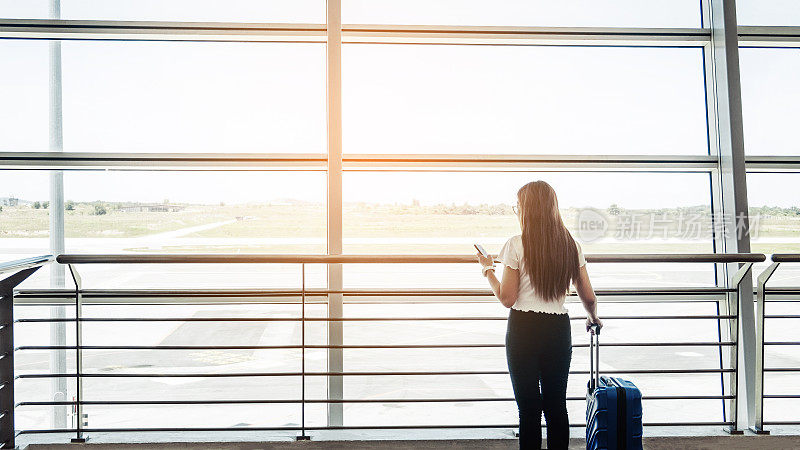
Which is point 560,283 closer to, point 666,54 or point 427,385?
point 666,54

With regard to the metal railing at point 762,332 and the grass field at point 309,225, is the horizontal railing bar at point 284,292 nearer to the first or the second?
the metal railing at point 762,332

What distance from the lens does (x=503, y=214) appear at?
3.80 meters

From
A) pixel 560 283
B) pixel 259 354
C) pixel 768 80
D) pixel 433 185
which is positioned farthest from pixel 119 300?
pixel 768 80

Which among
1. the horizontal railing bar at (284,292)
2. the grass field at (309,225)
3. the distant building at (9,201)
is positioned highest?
the distant building at (9,201)

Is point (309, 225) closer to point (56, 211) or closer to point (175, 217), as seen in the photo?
point (175, 217)

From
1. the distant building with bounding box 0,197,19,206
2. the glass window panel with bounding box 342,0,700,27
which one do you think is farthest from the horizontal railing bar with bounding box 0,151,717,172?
the glass window panel with bounding box 342,0,700,27

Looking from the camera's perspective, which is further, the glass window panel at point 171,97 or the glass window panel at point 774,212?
the glass window panel at point 774,212

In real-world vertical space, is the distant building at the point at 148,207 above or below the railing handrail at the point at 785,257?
above

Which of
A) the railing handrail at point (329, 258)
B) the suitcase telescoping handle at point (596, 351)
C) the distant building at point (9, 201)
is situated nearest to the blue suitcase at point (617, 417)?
the suitcase telescoping handle at point (596, 351)

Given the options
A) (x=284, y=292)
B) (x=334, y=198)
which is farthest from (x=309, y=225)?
(x=284, y=292)

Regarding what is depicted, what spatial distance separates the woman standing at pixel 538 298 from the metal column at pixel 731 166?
1838 mm

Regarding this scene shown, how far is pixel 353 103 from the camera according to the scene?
364 cm

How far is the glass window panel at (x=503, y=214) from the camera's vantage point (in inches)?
143

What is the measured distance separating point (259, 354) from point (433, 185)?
2.06 metres
